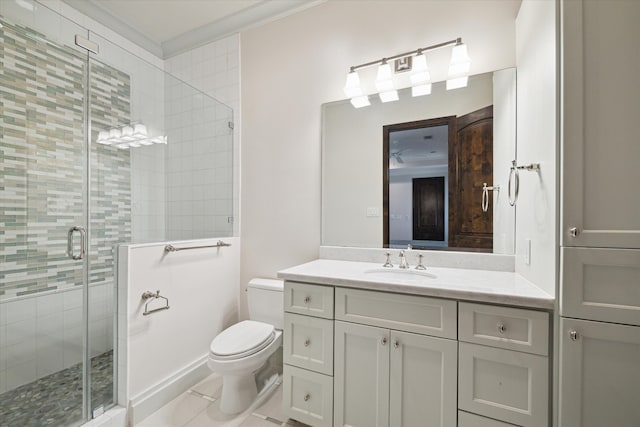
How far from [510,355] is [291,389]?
1.06 meters

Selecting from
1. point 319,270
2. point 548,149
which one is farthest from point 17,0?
point 548,149

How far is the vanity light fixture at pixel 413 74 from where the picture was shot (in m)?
1.58

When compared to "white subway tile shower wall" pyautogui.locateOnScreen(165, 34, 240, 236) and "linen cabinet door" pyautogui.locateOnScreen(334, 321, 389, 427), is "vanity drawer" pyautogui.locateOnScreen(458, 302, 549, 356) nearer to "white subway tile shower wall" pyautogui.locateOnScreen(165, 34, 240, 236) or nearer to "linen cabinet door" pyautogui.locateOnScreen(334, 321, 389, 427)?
"linen cabinet door" pyautogui.locateOnScreen(334, 321, 389, 427)

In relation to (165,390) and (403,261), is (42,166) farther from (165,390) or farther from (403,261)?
(403,261)

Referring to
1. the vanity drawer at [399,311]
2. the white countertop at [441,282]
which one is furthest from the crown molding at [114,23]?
the vanity drawer at [399,311]

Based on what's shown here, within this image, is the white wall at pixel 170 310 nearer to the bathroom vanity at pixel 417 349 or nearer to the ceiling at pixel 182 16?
the bathroom vanity at pixel 417 349

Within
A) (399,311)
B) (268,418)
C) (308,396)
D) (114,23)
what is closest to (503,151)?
(399,311)

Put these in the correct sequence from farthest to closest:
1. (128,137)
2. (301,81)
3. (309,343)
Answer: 1. (301,81)
2. (128,137)
3. (309,343)

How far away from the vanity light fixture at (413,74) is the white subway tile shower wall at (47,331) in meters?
1.94

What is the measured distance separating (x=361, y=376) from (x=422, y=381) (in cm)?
28

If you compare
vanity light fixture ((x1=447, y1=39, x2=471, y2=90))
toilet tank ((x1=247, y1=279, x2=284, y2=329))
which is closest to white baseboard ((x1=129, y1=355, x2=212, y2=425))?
toilet tank ((x1=247, y1=279, x2=284, y2=329))

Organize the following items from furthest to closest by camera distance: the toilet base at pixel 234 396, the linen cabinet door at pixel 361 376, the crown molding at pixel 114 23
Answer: the crown molding at pixel 114 23 < the toilet base at pixel 234 396 < the linen cabinet door at pixel 361 376

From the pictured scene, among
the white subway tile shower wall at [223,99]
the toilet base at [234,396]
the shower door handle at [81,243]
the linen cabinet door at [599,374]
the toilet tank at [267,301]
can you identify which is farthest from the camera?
the white subway tile shower wall at [223,99]

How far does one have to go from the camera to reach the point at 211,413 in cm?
164
